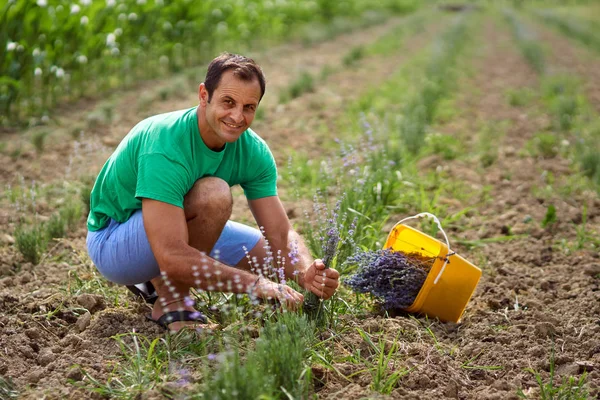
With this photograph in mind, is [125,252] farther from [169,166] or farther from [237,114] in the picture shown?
[237,114]

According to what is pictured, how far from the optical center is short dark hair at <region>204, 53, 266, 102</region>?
253 cm

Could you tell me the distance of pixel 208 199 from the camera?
8.53 feet

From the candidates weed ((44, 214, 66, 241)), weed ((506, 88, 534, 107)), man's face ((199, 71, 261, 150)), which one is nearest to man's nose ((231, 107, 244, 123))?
man's face ((199, 71, 261, 150))

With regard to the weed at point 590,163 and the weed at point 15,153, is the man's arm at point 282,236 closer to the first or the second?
the weed at point 15,153

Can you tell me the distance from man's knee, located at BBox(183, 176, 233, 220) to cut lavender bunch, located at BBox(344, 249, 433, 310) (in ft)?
1.94

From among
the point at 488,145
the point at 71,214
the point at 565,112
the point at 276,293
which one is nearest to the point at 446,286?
the point at 276,293

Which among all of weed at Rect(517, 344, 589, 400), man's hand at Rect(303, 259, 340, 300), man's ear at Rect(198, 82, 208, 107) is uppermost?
man's ear at Rect(198, 82, 208, 107)

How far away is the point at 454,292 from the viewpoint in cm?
281

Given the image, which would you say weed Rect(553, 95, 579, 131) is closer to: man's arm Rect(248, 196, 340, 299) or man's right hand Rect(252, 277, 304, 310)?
man's arm Rect(248, 196, 340, 299)

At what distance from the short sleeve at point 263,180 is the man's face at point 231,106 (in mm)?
285

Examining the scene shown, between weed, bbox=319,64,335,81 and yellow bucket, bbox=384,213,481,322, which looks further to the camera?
weed, bbox=319,64,335,81

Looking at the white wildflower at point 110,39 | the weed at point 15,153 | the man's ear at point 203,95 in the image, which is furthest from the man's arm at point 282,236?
the white wildflower at point 110,39

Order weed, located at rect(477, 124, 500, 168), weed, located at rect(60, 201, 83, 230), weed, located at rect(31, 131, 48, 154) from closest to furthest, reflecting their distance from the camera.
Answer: weed, located at rect(60, 201, 83, 230) → weed, located at rect(31, 131, 48, 154) → weed, located at rect(477, 124, 500, 168)

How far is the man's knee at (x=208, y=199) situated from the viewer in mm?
2604
